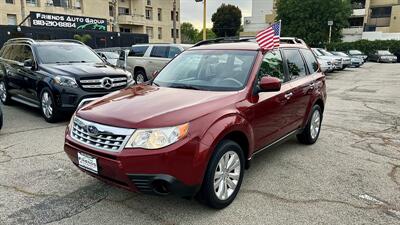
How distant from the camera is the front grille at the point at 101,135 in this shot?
3059 millimetres

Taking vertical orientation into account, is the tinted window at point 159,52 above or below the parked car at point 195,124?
above

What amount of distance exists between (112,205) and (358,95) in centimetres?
1118

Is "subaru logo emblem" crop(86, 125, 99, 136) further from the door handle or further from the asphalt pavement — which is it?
the door handle

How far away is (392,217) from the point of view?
136 inches

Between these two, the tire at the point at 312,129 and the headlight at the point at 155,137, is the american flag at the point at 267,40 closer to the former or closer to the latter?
the tire at the point at 312,129

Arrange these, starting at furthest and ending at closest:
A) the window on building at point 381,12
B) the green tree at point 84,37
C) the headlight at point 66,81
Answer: the window on building at point 381,12 → the green tree at point 84,37 → the headlight at point 66,81

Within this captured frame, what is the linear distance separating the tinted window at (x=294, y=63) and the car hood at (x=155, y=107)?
5.48ft

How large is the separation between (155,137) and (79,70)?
5019mm

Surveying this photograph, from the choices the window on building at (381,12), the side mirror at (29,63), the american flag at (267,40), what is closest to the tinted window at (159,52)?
the side mirror at (29,63)

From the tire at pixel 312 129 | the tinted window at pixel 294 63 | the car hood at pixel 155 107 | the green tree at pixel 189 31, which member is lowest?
the tire at pixel 312 129

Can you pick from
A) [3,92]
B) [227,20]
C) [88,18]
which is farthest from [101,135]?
[227,20]

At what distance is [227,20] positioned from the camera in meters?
76.3

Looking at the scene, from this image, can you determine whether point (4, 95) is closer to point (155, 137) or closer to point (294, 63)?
point (294, 63)

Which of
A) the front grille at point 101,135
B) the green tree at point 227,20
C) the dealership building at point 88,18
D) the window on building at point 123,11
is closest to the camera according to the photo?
the front grille at point 101,135
